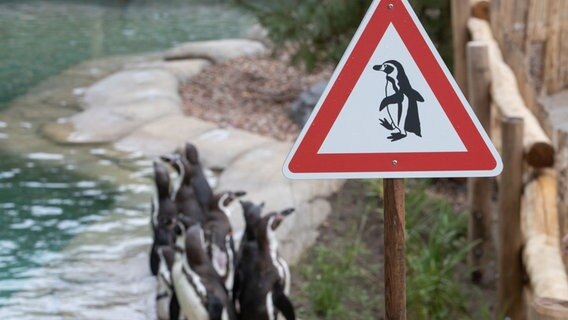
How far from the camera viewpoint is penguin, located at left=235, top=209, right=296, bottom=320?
176 inches

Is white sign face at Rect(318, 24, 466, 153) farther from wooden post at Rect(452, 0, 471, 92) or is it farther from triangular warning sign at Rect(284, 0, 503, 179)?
wooden post at Rect(452, 0, 471, 92)

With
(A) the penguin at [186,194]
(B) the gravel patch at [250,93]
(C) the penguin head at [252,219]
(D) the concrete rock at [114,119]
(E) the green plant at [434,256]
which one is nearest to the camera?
(C) the penguin head at [252,219]

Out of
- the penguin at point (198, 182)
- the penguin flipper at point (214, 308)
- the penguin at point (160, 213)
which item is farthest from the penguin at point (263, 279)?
the penguin at point (198, 182)

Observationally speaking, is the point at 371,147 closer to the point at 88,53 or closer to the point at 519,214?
the point at 519,214

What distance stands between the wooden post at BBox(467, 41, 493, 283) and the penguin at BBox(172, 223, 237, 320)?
186 cm

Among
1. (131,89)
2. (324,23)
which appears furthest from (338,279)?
(131,89)

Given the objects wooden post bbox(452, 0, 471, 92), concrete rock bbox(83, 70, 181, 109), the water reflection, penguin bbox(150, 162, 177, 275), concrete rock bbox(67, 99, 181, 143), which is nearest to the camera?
penguin bbox(150, 162, 177, 275)

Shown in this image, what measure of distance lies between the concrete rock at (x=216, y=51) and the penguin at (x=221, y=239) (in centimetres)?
745

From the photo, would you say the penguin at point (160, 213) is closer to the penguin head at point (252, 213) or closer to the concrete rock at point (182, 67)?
the penguin head at point (252, 213)

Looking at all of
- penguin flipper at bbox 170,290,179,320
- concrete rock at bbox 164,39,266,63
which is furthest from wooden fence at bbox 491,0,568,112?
concrete rock at bbox 164,39,266,63

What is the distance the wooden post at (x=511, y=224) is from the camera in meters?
4.24

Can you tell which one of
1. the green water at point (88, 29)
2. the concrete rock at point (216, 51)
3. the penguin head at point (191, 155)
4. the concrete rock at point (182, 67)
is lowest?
the green water at point (88, 29)

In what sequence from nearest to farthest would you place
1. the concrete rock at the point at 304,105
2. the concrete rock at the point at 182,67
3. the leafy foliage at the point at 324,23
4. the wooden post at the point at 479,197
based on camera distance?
the wooden post at the point at 479,197 → the leafy foliage at the point at 324,23 → the concrete rock at the point at 304,105 → the concrete rock at the point at 182,67

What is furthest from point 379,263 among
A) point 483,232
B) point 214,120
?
point 214,120
